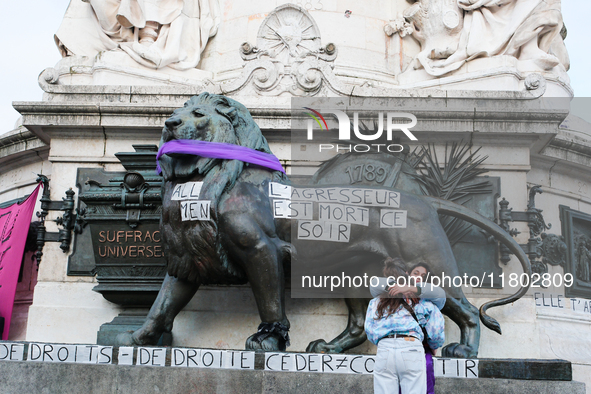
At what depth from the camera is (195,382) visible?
5.91 metres

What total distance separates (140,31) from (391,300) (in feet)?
23.5

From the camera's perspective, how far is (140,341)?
668cm

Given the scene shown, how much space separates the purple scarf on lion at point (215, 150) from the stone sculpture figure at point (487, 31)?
4.18 meters

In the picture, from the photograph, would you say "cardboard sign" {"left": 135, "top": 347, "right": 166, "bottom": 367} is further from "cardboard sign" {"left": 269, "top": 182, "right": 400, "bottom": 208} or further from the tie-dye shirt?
the tie-dye shirt

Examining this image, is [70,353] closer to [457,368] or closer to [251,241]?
[251,241]

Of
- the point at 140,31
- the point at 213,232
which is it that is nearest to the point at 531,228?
the point at 213,232

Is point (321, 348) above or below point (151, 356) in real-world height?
above

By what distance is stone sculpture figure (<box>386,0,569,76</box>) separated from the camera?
9867 millimetres

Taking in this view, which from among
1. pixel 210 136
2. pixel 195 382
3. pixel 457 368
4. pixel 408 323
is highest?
pixel 210 136

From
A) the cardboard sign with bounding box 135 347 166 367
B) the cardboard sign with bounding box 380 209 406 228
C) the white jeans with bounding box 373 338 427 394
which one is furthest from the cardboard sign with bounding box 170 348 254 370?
the cardboard sign with bounding box 380 209 406 228

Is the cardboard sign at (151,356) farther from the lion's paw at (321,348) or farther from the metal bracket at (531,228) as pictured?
the metal bracket at (531,228)

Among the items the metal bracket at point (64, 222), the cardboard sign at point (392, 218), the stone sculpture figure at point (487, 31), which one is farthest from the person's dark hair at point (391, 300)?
the stone sculpture figure at point (487, 31)

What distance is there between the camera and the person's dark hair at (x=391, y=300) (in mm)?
4721

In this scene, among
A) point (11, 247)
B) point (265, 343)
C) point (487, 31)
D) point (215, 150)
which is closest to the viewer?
point (265, 343)
